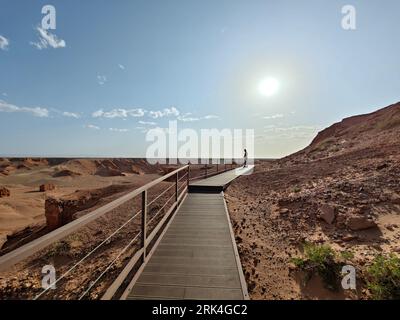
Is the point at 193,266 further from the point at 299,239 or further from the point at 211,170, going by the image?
the point at 211,170

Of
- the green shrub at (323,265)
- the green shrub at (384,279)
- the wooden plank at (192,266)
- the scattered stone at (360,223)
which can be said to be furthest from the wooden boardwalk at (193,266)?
the scattered stone at (360,223)

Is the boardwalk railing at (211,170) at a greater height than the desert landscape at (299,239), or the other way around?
the boardwalk railing at (211,170)

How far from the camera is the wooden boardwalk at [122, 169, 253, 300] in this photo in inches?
118

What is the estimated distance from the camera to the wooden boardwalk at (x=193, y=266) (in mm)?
2998

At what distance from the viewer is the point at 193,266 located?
12.2ft

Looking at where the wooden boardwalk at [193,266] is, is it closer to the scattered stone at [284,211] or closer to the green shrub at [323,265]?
the green shrub at [323,265]

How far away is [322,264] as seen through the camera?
4.20m

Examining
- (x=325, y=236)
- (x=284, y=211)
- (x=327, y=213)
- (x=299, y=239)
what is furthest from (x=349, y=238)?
(x=284, y=211)

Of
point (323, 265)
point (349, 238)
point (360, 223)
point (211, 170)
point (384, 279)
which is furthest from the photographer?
point (211, 170)
